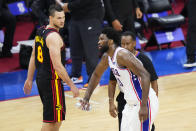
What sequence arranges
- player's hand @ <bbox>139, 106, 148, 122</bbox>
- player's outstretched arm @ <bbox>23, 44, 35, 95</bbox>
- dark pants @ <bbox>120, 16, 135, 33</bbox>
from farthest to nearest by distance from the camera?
dark pants @ <bbox>120, 16, 135, 33</bbox>
player's outstretched arm @ <bbox>23, 44, 35, 95</bbox>
player's hand @ <bbox>139, 106, 148, 122</bbox>

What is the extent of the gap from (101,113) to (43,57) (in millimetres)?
1911

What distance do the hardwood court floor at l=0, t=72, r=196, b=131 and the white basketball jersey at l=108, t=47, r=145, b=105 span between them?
5.24 feet

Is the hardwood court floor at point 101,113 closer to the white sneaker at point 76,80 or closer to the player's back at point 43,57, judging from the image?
the white sneaker at point 76,80

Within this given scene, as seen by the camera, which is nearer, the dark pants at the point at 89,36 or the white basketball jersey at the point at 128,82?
the white basketball jersey at the point at 128,82

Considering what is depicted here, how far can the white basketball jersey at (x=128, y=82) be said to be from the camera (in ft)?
12.7

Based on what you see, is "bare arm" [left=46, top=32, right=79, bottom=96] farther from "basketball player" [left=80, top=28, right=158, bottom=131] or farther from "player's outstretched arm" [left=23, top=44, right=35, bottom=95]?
"basketball player" [left=80, top=28, right=158, bottom=131]

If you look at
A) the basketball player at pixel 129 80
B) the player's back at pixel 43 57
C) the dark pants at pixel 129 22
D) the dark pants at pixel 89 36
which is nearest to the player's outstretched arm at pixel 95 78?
the basketball player at pixel 129 80

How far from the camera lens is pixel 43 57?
4469mm

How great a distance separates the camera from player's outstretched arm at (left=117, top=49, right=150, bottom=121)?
367 centimetres

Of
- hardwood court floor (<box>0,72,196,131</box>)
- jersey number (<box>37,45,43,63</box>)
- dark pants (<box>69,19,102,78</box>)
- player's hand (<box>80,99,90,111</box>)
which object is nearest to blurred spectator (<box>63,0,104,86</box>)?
dark pants (<box>69,19,102,78</box>)

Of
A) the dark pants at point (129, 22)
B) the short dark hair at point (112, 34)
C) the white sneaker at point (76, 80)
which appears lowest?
the white sneaker at point (76, 80)

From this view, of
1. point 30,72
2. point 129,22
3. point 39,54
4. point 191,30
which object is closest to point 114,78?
point 39,54

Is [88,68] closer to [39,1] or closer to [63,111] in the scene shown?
[39,1]

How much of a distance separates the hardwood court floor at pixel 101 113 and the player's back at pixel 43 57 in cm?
128
